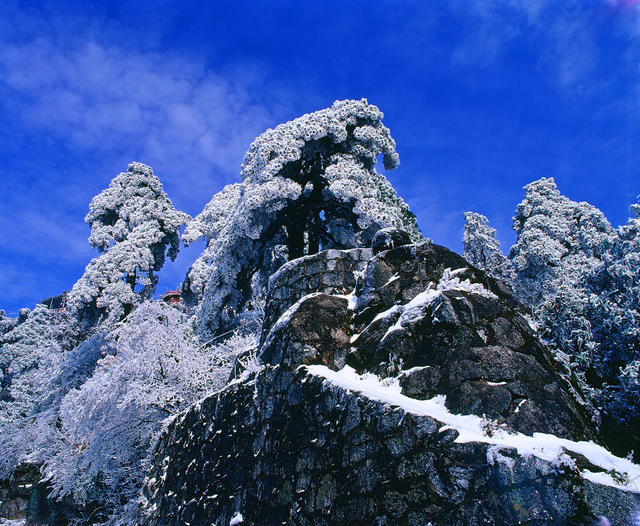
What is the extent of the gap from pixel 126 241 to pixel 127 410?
465 inches

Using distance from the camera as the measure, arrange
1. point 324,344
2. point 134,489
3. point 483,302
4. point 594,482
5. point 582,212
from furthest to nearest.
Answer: point 582,212, point 134,489, point 324,344, point 483,302, point 594,482

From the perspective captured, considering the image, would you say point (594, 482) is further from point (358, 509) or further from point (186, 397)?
point (186, 397)

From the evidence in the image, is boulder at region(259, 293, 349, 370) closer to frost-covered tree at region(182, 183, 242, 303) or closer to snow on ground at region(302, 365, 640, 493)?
snow on ground at region(302, 365, 640, 493)

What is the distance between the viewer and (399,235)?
22.5 ft

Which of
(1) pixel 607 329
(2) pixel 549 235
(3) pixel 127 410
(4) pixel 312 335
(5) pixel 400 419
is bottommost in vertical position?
(5) pixel 400 419

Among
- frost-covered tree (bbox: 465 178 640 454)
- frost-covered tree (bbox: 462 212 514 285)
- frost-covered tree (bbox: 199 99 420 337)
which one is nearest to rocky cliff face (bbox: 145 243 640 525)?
frost-covered tree (bbox: 465 178 640 454)

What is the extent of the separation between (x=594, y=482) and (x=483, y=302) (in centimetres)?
224

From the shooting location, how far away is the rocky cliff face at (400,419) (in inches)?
123

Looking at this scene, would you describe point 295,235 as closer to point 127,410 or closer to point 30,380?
point 127,410

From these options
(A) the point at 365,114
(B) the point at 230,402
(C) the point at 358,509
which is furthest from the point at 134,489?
(A) the point at 365,114

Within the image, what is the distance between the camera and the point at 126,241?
830 inches

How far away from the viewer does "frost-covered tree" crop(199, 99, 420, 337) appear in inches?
532

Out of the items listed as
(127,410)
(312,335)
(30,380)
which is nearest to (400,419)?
(312,335)

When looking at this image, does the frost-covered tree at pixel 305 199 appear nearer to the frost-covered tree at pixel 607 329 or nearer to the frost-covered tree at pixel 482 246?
the frost-covered tree at pixel 607 329
